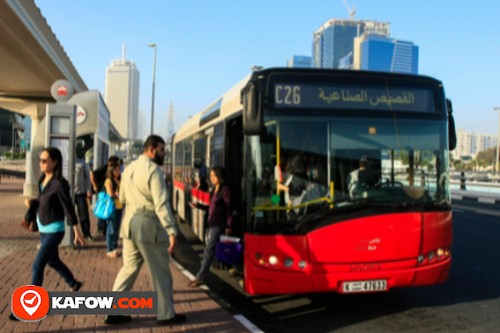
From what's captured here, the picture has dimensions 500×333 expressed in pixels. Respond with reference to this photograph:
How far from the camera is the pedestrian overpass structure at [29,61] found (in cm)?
1152

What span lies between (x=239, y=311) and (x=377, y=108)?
3.07 meters

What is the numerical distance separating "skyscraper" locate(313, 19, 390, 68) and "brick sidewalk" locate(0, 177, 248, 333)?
7323 centimetres

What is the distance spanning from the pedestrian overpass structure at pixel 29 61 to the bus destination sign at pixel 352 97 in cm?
718

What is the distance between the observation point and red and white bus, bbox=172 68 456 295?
562 cm

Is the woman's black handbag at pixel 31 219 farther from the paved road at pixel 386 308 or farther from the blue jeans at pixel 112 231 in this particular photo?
the blue jeans at pixel 112 231

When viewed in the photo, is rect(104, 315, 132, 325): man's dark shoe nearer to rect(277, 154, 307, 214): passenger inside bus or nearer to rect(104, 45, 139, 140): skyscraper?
rect(277, 154, 307, 214): passenger inside bus

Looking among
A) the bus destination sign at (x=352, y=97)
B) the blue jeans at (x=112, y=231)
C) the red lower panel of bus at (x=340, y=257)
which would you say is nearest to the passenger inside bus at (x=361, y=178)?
the red lower panel of bus at (x=340, y=257)

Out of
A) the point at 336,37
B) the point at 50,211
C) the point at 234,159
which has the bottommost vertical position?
the point at 50,211

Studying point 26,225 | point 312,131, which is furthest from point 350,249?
point 26,225

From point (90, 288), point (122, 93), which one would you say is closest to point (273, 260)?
point (90, 288)

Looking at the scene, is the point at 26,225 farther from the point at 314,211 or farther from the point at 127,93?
the point at 127,93

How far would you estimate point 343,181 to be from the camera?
19.0ft

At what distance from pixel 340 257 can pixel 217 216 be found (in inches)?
82.7

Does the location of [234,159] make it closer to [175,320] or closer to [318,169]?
[318,169]
